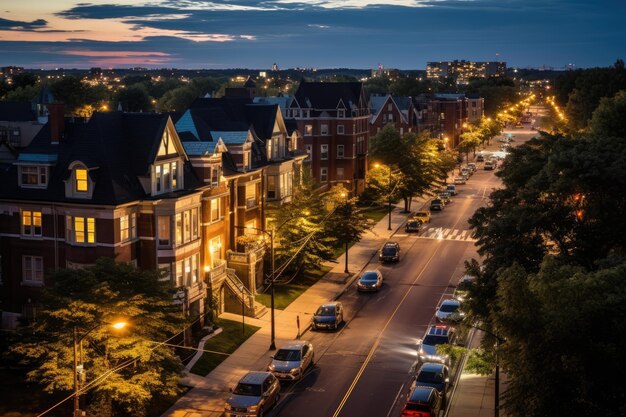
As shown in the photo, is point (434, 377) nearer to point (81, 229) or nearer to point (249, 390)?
point (249, 390)

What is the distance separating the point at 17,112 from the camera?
117m

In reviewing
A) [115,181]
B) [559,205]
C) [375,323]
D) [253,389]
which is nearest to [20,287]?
[115,181]

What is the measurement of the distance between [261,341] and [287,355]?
660 centimetres

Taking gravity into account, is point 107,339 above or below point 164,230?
below

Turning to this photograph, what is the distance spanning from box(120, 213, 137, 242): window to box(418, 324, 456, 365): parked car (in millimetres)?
17856

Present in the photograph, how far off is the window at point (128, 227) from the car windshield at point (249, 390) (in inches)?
508

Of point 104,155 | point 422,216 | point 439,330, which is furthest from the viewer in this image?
point 422,216

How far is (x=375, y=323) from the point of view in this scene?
53406 mm

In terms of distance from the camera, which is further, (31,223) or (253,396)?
(31,223)

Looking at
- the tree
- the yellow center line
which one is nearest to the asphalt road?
the yellow center line

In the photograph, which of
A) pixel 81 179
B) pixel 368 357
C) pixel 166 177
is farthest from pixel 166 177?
pixel 368 357

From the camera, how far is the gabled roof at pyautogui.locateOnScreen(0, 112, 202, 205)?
151 ft

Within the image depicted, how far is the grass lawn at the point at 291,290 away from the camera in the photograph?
58.2m

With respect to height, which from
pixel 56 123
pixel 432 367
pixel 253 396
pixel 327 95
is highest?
pixel 327 95
